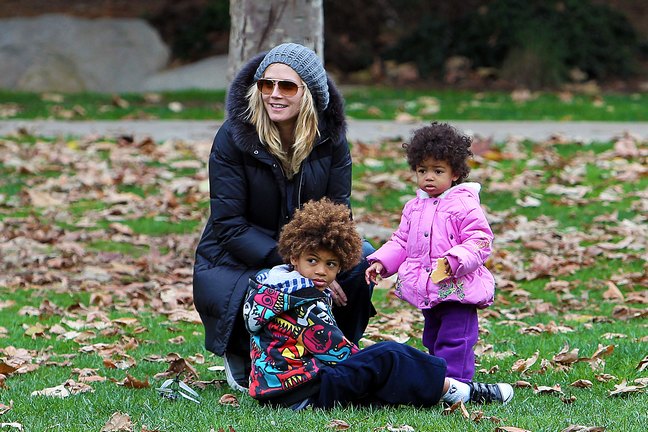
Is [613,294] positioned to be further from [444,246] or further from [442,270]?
[442,270]

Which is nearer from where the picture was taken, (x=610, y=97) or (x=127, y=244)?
(x=127, y=244)

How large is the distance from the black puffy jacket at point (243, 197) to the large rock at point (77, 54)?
14.7 metres

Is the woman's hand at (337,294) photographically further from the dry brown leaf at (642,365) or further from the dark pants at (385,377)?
the dry brown leaf at (642,365)

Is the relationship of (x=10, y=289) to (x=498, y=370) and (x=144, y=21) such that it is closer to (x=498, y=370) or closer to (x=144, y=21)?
(x=498, y=370)

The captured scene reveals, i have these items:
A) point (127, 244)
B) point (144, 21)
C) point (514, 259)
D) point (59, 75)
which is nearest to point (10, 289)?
point (127, 244)

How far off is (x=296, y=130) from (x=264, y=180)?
29 centimetres

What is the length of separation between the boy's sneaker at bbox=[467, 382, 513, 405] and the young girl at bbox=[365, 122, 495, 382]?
11 cm

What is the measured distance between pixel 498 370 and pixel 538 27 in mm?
14235

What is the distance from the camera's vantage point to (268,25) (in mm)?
7859

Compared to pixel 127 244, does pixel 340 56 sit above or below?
above

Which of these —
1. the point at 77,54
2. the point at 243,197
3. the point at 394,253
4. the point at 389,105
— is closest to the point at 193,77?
the point at 77,54

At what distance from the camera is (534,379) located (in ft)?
17.5

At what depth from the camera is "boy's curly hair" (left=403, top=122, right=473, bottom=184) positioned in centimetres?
493

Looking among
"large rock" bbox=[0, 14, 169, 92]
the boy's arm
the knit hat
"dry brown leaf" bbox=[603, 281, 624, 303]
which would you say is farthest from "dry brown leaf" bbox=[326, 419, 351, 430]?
"large rock" bbox=[0, 14, 169, 92]
